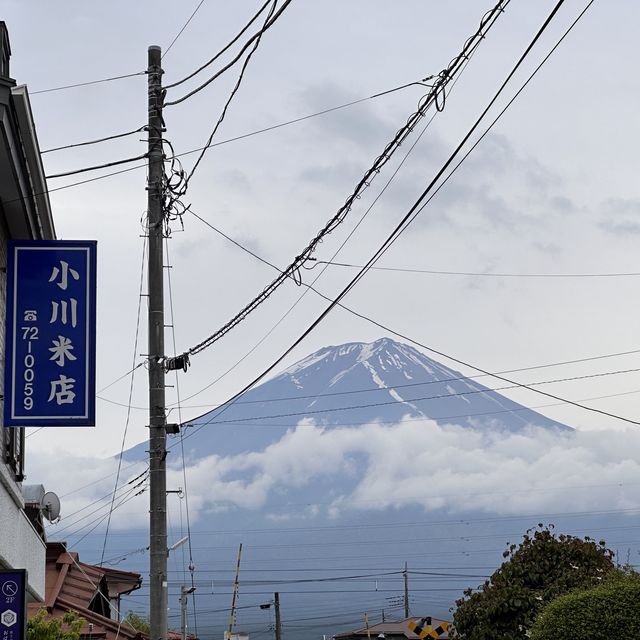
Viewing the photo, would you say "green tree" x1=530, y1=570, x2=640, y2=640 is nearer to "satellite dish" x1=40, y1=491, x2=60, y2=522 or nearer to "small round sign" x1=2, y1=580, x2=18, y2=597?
"small round sign" x1=2, y1=580, x2=18, y2=597

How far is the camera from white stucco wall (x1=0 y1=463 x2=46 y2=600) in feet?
44.0

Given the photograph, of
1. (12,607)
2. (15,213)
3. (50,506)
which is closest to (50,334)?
(15,213)

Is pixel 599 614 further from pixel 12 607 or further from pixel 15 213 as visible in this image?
pixel 15 213

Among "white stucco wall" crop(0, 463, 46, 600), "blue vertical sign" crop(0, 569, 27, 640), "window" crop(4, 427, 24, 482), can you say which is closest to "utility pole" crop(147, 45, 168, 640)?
"white stucco wall" crop(0, 463, 46, 600)

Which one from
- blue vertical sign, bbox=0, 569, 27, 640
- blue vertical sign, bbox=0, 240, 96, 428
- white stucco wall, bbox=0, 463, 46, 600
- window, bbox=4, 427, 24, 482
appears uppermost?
blue vertical sign, bbox=0, 240, 96, 428

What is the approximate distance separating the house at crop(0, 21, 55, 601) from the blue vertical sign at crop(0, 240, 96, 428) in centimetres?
31

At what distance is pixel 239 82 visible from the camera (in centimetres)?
1506

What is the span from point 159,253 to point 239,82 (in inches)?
153

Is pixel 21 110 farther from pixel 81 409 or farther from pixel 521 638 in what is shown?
pixel 521 638

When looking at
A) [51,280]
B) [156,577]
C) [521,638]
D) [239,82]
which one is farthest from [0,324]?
[521,638]

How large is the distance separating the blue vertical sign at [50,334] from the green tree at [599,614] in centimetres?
623

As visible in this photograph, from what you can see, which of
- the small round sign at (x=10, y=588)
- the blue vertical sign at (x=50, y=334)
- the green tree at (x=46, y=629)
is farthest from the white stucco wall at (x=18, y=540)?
the blue vertical sign at (x=50, y=334)

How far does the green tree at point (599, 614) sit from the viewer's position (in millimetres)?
14148

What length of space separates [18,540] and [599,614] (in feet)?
22.6
